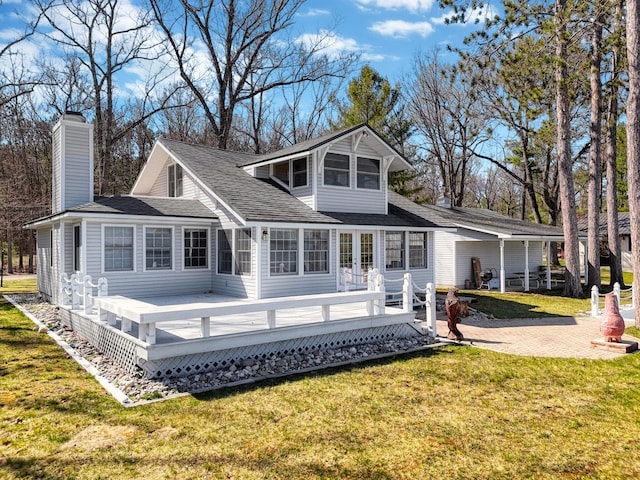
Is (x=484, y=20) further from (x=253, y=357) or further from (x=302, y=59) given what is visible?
(x=302, y=59)

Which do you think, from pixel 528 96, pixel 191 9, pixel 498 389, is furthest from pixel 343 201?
pixel 191 9

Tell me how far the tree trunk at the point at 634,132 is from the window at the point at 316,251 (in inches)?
304

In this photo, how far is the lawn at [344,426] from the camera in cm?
438

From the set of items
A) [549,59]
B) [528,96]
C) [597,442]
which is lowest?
[597,442]

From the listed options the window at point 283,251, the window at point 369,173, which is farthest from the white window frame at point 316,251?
the window at point 369,173

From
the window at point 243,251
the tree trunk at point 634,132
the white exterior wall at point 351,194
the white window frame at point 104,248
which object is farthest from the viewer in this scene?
the white exterior wall at point 351,194

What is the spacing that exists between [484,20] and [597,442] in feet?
34.2

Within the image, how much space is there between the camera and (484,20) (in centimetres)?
1164

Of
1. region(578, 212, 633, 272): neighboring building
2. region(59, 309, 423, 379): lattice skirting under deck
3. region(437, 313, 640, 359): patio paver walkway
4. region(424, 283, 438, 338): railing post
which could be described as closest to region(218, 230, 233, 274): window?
region(59, 309, 423, 379): lattice skirting under deck

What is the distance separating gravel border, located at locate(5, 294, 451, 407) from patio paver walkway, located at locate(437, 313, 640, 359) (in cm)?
123

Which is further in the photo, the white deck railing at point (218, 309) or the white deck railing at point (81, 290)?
the white deck railing at point (81, 290)

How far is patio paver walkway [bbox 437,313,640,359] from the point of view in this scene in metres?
9.07

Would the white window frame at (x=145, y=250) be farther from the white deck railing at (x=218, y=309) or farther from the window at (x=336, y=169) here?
the window at (x=336, y=169)

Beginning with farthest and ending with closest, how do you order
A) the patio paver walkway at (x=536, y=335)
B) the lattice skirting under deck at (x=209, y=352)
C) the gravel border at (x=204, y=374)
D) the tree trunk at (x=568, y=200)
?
the tree trunk at (x=568, y=200) < the patio paver walkway at (x=536, y=335) < the lattice skirting under deck at (x=209, y=352) < the gravel border at (x=204, y=374)
